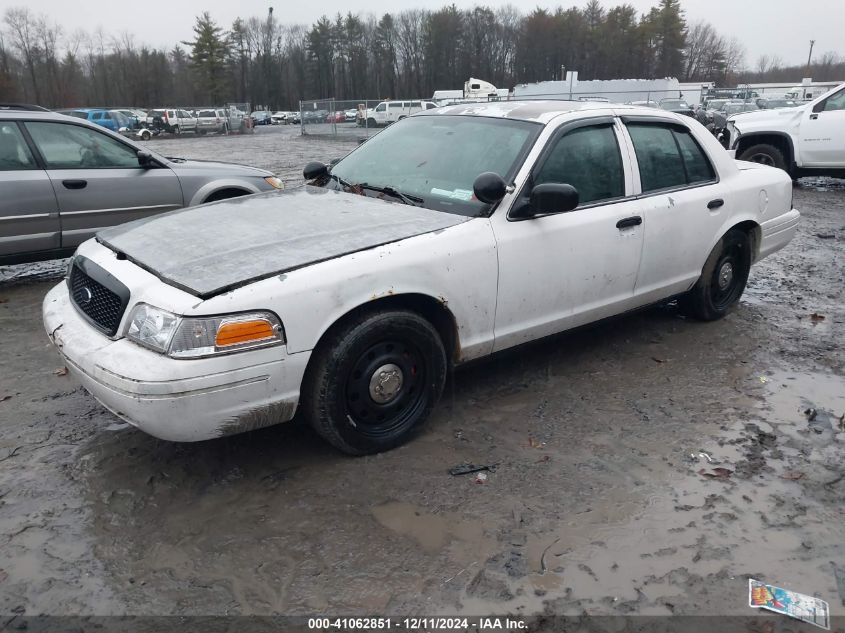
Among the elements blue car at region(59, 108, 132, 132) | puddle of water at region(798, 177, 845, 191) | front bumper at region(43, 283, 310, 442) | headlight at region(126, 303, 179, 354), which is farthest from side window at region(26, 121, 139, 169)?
blue car at region(59, 108, 132, 132)

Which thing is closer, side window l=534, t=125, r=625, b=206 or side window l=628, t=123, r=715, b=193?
side window l=534, t=125, r=625, b=206

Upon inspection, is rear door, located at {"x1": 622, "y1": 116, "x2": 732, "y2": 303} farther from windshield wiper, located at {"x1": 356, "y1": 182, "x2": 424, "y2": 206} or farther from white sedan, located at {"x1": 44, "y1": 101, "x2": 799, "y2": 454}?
windshield wiper, located at {"x1": 356, "y1": 182, "x2": 424, "y2": 206}

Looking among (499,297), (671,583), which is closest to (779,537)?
(671,583)

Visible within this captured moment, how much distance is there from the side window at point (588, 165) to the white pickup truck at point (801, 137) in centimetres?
926

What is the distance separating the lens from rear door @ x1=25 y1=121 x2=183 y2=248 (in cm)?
590

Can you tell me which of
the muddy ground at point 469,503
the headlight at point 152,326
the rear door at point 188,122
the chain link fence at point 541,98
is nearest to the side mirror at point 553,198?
the muddy ground at point 469,503

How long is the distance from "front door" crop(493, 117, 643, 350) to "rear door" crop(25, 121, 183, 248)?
416 centimetres

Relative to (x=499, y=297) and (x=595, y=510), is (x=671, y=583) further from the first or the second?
(x=499, y=297)

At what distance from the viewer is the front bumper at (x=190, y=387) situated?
8.53 ft

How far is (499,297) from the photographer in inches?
137

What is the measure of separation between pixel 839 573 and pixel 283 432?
8.43 ft

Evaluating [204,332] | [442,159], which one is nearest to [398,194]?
[442,159]

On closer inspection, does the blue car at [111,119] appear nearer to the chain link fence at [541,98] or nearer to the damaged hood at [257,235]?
the chain link fence at [541,98]

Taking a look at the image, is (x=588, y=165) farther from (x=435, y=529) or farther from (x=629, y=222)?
(x=435, y=529)
